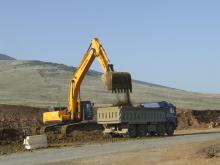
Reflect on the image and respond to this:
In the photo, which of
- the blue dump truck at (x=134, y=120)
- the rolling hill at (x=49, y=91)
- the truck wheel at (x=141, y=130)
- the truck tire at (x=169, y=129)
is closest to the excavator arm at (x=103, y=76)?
the blue dump truck at (x=134, y=120)

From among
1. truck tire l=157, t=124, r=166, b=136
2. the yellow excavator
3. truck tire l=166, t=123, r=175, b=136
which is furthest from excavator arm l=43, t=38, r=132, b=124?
truck tire l=166, t=123, r=175, b=136

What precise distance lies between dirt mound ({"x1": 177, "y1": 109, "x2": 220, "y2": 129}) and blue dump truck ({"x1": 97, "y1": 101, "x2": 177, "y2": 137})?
20488 mm

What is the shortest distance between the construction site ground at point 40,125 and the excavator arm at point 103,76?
2521mm

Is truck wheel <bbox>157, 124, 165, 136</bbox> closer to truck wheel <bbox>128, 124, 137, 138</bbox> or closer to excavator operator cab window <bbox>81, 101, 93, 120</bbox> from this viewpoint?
truck wheel <bbox>128, 124, 137, 138</bbox>

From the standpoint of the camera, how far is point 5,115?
63.3m

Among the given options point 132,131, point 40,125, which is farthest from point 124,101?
point 40,125

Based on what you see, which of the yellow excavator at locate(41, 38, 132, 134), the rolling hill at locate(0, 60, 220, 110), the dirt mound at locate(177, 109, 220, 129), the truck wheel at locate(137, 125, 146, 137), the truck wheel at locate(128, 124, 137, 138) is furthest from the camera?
the rolling hill at locate(0, 60, 220, 110)

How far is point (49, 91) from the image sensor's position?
12169 centimetres

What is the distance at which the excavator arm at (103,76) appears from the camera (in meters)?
40.2

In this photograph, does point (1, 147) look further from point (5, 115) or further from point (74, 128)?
point (5, 115)

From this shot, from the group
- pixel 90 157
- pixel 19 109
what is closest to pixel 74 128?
pixel 90 157

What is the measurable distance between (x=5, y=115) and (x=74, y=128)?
66.3 feet

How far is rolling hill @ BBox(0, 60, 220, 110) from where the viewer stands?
108 meters

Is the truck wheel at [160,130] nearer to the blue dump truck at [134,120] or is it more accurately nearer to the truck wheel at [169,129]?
the blue dump truck at [134,120]
